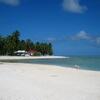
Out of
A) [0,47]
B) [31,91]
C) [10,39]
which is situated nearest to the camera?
[31,91]

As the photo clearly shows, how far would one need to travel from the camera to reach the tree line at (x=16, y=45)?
89625mm

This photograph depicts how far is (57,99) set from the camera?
29.0 feet

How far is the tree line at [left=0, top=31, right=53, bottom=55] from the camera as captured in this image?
89.6 meters

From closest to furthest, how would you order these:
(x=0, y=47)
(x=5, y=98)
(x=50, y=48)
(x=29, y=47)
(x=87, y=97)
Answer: (x=5, y=98), (x=87, y=97), (x=0, y=47), (x=29, y=47), (x=50, y=48)

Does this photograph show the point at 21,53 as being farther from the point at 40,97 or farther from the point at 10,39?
the point at 40,97

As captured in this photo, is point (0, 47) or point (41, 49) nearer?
point (0, 47)

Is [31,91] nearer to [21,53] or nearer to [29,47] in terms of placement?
Answer: [21,53]

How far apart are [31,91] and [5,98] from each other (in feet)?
6.19

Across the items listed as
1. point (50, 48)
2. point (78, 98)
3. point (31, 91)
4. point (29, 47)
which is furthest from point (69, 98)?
point (50, 48)

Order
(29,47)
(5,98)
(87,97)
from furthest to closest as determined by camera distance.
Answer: (29,47)
(87,97)
(5,98)

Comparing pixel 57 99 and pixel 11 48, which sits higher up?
pixel 11 48

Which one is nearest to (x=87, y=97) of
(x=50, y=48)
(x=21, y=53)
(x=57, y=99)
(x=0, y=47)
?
(x=57, y=99)

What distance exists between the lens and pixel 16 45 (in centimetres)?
9862

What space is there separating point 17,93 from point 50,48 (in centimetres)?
12265
